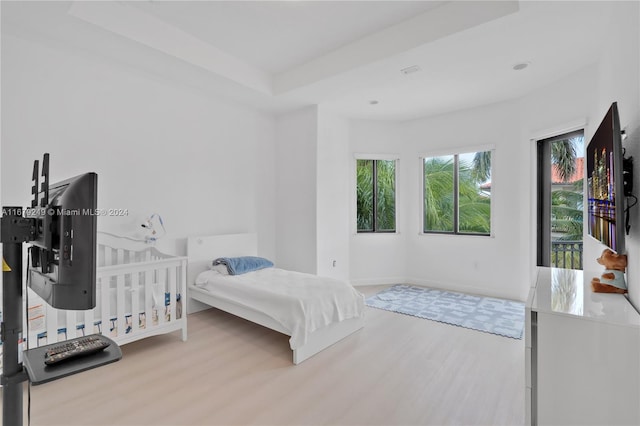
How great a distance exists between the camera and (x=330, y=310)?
2734 millimetres

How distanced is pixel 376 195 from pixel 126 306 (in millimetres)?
3753

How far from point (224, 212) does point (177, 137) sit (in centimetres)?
102

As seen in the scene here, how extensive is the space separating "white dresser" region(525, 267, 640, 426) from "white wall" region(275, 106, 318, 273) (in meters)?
2.94

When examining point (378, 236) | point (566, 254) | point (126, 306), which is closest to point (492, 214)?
point (566, 254)

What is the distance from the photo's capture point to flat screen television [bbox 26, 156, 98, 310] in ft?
2.36


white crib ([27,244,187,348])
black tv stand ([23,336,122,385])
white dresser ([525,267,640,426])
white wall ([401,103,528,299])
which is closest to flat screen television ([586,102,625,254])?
white dresser ([525,267,640,426])

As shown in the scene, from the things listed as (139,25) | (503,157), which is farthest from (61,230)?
(503,157)

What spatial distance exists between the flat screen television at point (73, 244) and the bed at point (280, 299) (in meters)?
1.90

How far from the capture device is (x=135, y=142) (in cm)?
314

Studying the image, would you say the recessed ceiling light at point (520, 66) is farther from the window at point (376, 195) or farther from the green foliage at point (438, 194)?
the window at point (376, 195)

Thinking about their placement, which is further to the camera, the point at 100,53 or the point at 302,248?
the point at 302,248

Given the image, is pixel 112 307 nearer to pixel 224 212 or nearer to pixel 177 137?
pixel 224 212

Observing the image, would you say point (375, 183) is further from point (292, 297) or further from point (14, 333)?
point (14, 333)

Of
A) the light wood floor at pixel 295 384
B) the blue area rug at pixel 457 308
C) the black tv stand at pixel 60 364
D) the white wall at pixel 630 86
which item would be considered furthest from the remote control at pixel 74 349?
the blue area rug at pixel 457 308
